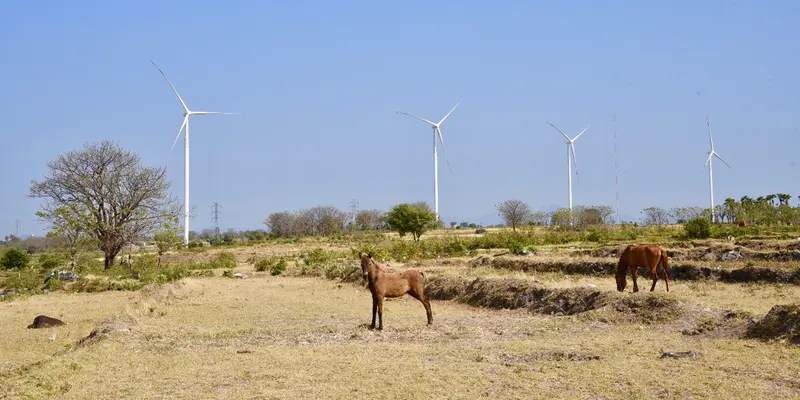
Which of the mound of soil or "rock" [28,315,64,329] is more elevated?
the mound of soil

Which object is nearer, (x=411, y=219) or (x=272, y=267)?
(x=272, y=267)

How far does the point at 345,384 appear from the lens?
11.0 m

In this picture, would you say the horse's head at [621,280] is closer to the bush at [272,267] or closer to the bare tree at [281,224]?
the bush at [272,267]

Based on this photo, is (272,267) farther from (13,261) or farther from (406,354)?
(406,354)

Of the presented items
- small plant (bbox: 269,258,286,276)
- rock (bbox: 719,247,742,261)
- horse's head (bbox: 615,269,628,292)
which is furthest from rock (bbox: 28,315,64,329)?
rock (bbox: 719,247,742,261)

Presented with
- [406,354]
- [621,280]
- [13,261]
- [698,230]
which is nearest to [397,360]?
[406,354]

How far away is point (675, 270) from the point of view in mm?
25703

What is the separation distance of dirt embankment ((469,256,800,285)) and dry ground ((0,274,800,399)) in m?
2.91

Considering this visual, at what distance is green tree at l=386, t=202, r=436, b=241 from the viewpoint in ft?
232

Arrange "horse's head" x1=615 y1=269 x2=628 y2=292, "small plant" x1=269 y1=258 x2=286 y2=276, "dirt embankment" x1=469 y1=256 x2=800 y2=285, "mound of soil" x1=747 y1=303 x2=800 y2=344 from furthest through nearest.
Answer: "small plant" x1=269 y1=258 x2=286 y2=276 < "dirt embankment" x1=469 y1=256 x2=800 y2=285 < "horse's head" x1=615 y1=269 x2=628 y2=292 < "mound of soil" x1=747 y1=303 x2=800 y2=344

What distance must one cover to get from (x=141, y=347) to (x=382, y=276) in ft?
17.0

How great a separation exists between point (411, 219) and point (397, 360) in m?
58.2

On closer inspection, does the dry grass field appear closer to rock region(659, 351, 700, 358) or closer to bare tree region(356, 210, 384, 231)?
rock region(659, 351, 700, 358)

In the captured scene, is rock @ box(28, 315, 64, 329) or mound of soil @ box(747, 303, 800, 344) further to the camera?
rock @ box(28, 315, 64, 329)
